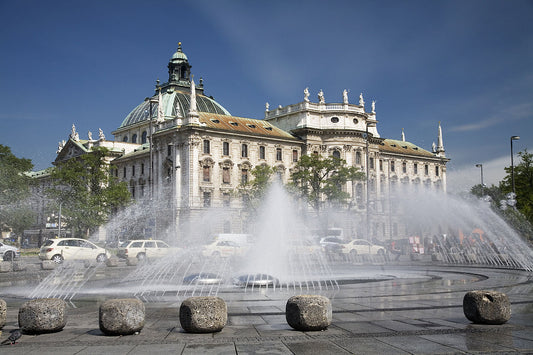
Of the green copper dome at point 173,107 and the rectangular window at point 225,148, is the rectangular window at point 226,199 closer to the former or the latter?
the rectangular window at point 225,148

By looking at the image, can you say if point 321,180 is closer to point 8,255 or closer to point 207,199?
point 207,199

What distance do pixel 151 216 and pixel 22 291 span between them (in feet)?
167

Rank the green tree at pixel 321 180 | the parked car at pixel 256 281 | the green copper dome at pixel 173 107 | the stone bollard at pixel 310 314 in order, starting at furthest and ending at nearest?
the green copper dome at pixel 173 107
the green tree at pixel 321 180
the parked car at pixel 256 281
the stone bollard at pixel 310 314

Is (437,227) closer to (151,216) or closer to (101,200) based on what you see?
(101,200)

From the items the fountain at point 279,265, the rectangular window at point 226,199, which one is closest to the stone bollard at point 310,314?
the fountain at point 279,265

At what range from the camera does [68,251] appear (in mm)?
33438

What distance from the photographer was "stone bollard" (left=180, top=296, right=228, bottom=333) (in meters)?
9.96

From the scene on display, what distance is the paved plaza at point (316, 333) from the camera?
28.3 ft

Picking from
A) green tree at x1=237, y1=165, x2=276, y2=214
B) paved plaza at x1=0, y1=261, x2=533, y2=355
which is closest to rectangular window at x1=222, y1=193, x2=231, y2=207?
green tree at x1=237, y1=165, x2=276, y2=214

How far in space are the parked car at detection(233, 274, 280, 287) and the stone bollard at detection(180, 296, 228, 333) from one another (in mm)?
9417

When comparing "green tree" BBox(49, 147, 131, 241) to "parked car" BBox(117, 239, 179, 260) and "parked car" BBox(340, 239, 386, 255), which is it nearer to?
"parked car" BBox(117, 239, 179, 260)

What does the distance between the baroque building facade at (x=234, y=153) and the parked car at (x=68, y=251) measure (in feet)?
97.7

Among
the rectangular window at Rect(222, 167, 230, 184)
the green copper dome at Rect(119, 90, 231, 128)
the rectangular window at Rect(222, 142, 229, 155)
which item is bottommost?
the rectangular window at Rect(222, 167, 230, 184)

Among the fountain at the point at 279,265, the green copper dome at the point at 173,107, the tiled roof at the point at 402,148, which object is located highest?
the green copper dome at the point at 173,107
